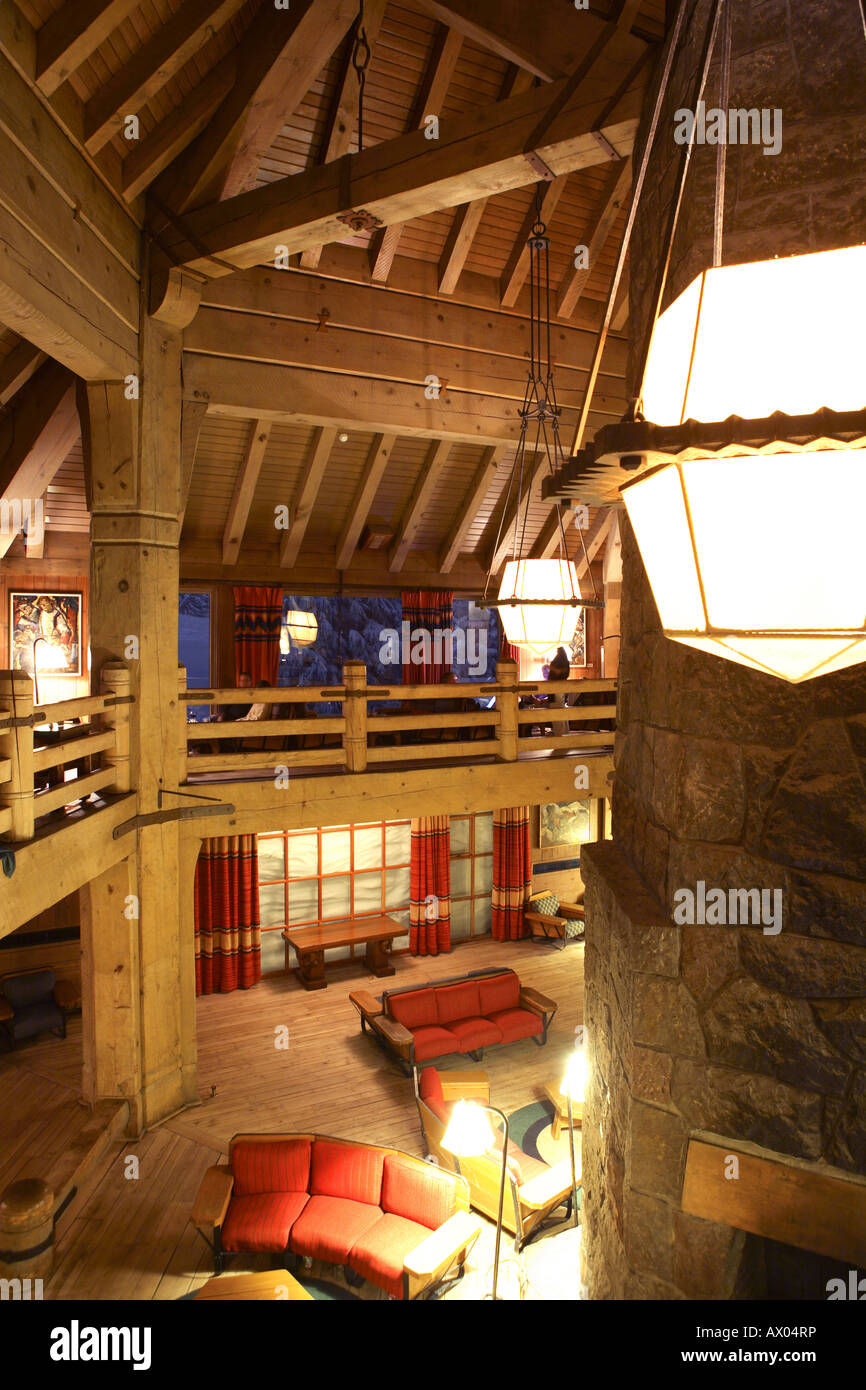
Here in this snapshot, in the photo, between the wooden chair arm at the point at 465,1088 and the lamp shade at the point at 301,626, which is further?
the lamp shade at the point at 301,626

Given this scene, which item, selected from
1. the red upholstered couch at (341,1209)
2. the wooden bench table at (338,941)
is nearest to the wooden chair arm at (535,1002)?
the wooden bench table at (338,941)

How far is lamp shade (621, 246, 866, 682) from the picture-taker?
3.58 feet

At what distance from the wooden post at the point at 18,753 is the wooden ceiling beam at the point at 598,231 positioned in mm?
6655

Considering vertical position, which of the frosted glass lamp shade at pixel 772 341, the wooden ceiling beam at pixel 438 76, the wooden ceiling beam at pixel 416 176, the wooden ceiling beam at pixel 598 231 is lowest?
the frosted glass lamp shade at pixel 772 341

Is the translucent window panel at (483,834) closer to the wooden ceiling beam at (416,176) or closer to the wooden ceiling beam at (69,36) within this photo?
the wooden ceiling beam at (416,176)

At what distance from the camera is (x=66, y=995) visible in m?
8.88

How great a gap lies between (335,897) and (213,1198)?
18.5 ft

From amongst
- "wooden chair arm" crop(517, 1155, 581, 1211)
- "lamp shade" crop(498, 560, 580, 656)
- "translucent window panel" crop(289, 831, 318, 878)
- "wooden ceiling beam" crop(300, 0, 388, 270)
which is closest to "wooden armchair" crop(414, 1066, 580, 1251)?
"wooden chair arm" crop(517, 1155, 581, 1211)

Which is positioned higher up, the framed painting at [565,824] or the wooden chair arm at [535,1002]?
the framed painting at [565,824]

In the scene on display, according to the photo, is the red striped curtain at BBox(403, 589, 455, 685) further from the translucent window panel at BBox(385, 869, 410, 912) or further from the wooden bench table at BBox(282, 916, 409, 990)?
the wooden bench table at BBox(282, 916, 409, 990)

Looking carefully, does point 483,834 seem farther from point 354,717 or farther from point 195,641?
point 354,717

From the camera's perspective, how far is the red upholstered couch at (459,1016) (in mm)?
8281

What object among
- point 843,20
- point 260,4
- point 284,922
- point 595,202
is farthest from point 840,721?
point 284,922

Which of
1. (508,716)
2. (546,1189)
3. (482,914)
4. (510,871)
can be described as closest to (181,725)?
(508,716)
